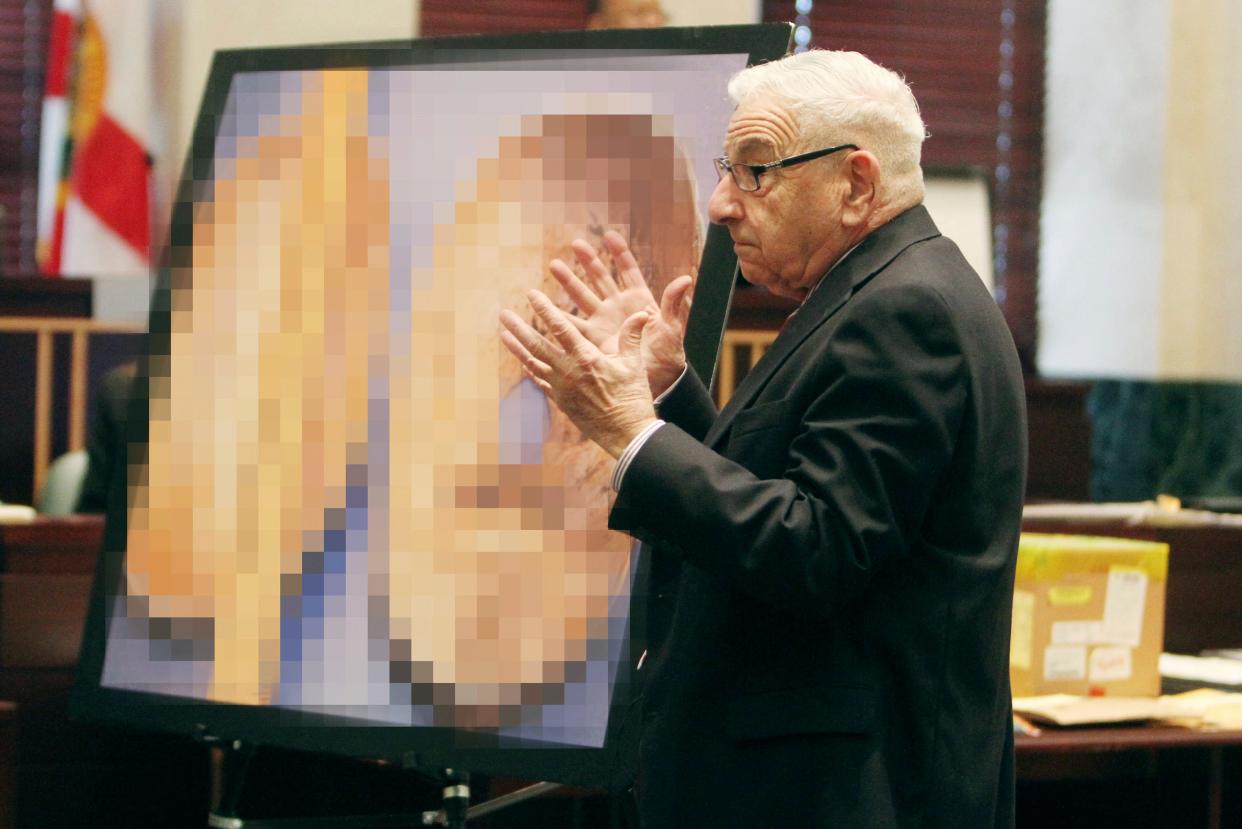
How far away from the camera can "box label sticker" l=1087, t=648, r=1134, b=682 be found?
8.02 feet

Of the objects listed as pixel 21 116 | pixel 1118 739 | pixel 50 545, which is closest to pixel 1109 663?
pixel 1118 739

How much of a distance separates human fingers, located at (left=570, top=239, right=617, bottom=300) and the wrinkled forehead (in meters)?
0.26

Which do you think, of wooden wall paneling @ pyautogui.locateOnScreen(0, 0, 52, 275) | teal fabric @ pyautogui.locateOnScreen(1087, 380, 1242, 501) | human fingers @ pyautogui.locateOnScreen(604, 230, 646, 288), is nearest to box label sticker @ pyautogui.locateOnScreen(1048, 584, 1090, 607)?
human fingers @ pyautogui.locateOnScreen(604, 230, 646, 288)

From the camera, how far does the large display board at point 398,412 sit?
1.70 m

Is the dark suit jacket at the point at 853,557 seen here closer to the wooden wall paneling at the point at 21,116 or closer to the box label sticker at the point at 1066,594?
the box label sticker at the point at 1066,594

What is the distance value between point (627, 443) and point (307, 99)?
80 centimetres

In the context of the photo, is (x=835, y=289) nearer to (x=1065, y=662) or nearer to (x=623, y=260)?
(x=623, y=260)

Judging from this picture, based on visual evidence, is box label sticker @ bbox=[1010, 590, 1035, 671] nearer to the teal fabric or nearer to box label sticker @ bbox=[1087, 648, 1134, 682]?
box label sticker @ bbox=[1087, 648, 1134, 682]

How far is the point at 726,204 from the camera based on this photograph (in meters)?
1.50

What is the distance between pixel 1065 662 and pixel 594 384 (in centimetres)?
131

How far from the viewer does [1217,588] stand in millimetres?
3000

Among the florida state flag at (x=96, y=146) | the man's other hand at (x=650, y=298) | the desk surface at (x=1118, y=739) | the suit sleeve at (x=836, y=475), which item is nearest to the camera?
the suit sleeve at (x=836, y=475)

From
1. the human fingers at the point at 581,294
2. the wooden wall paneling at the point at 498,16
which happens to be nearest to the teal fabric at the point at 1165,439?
the wooden wall paneling at the point at 498,16

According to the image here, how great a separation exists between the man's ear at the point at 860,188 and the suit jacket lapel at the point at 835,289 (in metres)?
0.03
